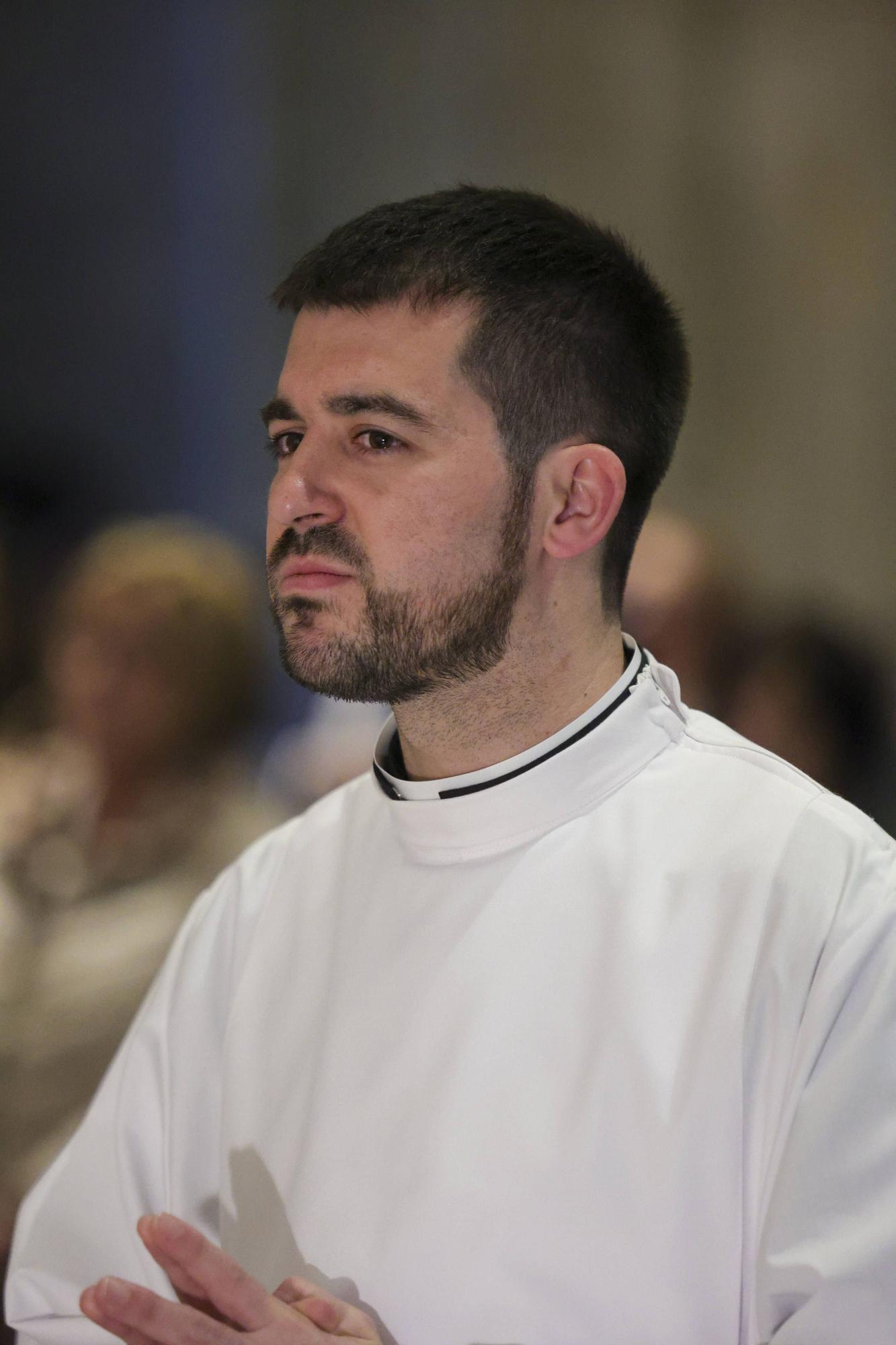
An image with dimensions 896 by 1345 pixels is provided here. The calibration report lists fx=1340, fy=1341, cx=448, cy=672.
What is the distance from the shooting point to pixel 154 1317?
1.38 m

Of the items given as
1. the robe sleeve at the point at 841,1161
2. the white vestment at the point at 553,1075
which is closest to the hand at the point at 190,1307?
the white vestment at the point at 553,1075

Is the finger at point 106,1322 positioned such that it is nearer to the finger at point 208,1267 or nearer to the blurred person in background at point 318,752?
the finger at point 208,1267

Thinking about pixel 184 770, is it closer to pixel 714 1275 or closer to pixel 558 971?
pixel 558 971

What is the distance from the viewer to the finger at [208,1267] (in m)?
1.38

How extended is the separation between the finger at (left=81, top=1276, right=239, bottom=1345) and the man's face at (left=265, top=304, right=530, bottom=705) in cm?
73

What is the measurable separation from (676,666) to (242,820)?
1.26m

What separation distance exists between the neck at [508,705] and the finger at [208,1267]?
670mm

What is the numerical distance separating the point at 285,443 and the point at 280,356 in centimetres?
203

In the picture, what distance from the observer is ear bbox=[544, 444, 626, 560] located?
1.79 m

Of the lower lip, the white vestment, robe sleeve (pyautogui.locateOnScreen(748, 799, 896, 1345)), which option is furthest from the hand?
the lower lip

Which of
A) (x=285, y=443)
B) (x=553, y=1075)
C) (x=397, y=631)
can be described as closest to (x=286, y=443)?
(x=285, y=443)

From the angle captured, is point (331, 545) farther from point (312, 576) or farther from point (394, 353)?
point (394, 353)

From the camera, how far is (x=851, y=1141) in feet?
4.41

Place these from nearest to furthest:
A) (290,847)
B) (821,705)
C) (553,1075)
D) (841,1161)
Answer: (841,1161)
(553,1075)
(290,847)
(821,705)
